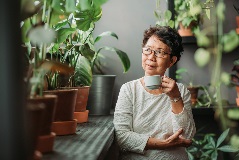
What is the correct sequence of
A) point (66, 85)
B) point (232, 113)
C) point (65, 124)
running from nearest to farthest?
point (232, 113)
point (65, 124)
point (66, 85)

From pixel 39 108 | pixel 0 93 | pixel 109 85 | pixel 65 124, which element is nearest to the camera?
pixel 0 93

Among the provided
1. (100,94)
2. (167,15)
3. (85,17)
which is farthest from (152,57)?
(167,15)

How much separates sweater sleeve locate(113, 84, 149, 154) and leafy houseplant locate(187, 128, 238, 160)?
0.78 meters

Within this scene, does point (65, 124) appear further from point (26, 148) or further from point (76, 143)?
point (26, 148)

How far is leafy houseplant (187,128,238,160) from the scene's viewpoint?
241 cm

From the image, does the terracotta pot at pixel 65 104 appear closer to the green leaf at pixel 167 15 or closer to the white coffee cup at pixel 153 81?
the white coffee cup at pixel 153 81

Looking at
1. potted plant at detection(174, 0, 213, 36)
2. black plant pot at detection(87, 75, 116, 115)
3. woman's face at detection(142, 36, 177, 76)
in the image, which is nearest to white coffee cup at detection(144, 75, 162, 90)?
woman's face at detection(142, 36, 177, 76)

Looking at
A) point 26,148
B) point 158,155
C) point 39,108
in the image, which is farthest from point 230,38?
point 158,155

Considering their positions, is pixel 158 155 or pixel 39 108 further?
pixel 158 155

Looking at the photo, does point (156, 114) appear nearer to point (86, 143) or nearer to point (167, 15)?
point (86, 143)

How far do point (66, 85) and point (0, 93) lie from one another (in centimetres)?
140

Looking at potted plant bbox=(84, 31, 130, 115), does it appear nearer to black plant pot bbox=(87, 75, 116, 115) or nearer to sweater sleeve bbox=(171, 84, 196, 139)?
black plant pot bbox=(87, 75, 116, 115)

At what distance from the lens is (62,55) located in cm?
203

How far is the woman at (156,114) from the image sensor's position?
5.99 feet
